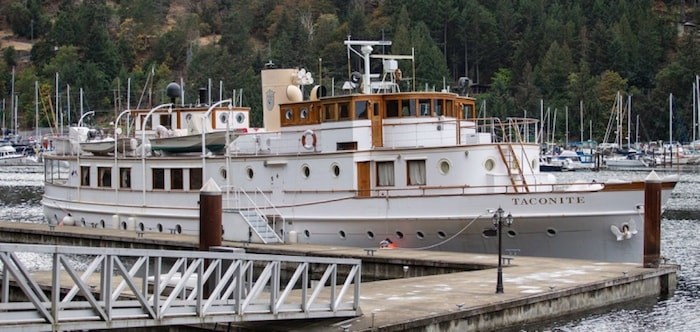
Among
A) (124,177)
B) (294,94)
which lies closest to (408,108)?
(294,94)

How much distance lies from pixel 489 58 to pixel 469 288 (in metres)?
151

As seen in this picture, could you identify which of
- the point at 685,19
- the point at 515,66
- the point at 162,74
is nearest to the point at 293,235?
the point at 515,66

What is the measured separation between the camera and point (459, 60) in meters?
176

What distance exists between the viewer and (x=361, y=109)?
39.4 metres

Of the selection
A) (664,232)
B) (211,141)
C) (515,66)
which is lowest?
(664,232)

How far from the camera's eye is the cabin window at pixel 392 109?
1553 inches

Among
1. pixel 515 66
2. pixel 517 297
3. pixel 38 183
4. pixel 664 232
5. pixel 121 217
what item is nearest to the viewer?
pixel 517 297

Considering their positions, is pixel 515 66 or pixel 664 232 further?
pixel 515 66

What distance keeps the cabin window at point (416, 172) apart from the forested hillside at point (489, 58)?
350 feet

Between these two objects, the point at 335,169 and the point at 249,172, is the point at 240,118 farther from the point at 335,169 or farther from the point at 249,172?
the point at 335,169

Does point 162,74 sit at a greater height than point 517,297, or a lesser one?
greater

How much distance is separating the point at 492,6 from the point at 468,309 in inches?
Result: 6665

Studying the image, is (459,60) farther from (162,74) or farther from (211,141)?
(211,141)

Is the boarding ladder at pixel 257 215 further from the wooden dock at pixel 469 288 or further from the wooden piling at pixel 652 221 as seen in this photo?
the wooden piling at pixel 652 221
